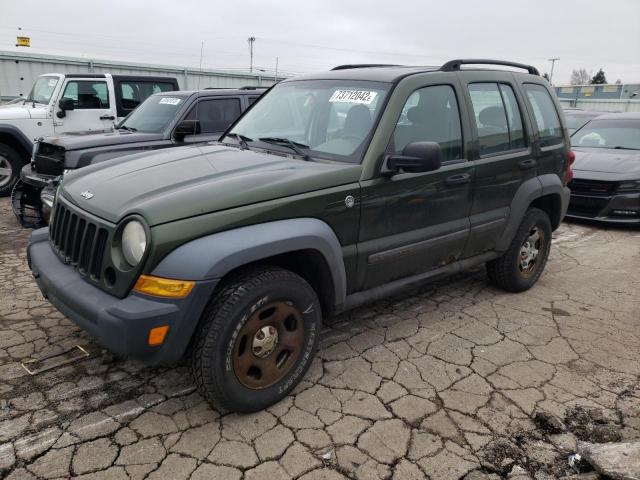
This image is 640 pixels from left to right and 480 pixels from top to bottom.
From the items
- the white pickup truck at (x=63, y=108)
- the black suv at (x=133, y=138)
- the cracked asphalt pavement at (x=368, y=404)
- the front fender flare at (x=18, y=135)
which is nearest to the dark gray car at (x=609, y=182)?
the cracked asphalt pavement at (x=368, y=404)

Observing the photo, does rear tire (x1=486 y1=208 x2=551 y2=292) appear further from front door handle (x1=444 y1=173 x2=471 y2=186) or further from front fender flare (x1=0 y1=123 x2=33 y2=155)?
front fender flare (x1=0 y1=123 x2=33 y2=155)

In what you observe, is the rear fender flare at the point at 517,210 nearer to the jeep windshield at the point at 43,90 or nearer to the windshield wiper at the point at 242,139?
the windshield wiper at the point at 242,139

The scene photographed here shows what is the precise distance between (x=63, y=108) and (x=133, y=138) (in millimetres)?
2853

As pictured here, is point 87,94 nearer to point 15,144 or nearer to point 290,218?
point 15,144

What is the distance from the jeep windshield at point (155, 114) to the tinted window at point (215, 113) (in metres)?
0.23

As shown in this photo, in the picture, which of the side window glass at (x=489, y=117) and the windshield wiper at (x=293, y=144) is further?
the side window glass at (x=489, y=117)

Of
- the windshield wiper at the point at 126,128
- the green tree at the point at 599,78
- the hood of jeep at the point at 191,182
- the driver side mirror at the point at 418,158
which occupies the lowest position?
the hood of jeep at the point at 191,182

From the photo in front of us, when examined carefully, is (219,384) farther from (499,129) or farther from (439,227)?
(499,129)

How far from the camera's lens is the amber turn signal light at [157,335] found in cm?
233

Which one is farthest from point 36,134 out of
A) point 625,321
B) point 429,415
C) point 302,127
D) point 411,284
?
point 625,321

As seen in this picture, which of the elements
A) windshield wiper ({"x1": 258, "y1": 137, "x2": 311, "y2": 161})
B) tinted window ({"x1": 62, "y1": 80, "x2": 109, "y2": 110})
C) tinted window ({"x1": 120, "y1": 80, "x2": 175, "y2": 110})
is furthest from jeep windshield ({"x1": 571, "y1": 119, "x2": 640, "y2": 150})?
tinted window ({"x1": 62, "y1": 80, "x2": 109, "y2": 110})

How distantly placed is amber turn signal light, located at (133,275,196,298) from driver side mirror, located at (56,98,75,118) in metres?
7.20

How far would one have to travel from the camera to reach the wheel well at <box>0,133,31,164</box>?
26.1 feet

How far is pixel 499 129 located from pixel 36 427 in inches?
146
